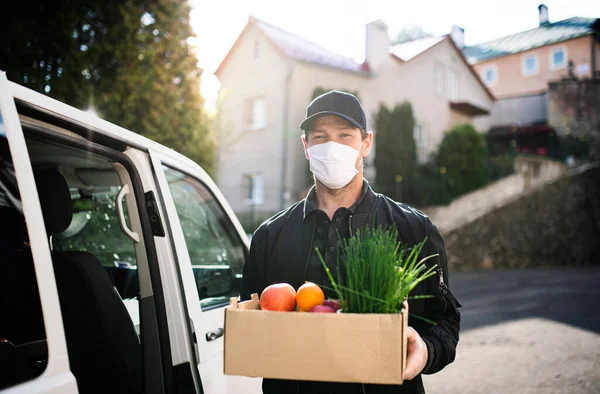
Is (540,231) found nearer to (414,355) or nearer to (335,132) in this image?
(335,132)

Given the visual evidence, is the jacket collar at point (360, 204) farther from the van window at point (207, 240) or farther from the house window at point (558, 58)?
the house window at point (558, 58)

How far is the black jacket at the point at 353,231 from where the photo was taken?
6.39 feet

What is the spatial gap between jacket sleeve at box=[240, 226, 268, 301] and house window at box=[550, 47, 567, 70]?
122 feet

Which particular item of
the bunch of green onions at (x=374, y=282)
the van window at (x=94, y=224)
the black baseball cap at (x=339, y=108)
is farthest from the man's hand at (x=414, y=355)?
the van window at (x=94, y=224)

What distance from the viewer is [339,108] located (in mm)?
2236

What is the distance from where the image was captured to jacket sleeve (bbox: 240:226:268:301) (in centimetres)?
223

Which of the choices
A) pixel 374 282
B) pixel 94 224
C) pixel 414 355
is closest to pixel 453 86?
pixel 94 224

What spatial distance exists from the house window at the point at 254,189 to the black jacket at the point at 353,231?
1849cm

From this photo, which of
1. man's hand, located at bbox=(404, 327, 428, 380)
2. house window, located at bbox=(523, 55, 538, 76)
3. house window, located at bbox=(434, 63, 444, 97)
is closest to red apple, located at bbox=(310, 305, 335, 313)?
man's hand, located at bbox=(404, 327, 428, 380)

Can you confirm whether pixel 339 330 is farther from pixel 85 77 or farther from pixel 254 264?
pixel 85 77

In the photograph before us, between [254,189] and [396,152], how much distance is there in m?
Result: 5.98

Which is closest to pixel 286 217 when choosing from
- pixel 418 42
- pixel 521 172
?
pixel 521 172

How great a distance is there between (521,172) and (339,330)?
23873 mm

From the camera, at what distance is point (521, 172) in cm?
2311
